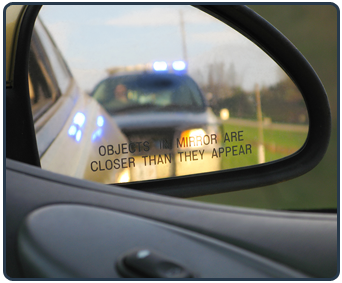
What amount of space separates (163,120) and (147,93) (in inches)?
6.3

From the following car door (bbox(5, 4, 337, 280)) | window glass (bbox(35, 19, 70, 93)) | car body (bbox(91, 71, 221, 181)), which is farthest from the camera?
window glass (bbox(35, 19, 70, 93))

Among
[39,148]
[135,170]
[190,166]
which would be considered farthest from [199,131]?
[39,148]

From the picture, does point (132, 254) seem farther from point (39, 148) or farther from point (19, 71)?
point (19, 71)

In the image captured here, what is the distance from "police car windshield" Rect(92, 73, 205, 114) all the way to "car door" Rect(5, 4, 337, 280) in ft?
2.59

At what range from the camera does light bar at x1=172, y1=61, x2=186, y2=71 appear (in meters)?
2.13

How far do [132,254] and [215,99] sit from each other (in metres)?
1.17

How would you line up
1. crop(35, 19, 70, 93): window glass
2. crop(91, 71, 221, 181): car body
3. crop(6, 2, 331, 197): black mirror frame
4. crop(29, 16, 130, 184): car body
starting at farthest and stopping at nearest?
1. crop(35, 19, 70, 93): window glass
2. crop(91, 71, 221, 181): car body
3. crop(29, 16, 130, 184): car body
4. crop(6, 2, 331, 197): black mirror frame

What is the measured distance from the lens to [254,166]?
7.28 ft

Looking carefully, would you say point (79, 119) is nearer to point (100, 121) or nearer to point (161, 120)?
point (100, 121)

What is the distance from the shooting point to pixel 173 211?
4.16 ft

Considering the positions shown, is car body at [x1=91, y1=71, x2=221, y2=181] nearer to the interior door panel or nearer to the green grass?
the green grass

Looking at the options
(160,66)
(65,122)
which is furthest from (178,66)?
(65,122)

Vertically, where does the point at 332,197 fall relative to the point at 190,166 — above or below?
below

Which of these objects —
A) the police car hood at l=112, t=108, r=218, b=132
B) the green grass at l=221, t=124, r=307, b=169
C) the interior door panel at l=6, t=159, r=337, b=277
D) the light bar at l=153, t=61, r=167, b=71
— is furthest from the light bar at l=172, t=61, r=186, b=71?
the interior door panel at l=6, t=159, r=337, b=277
